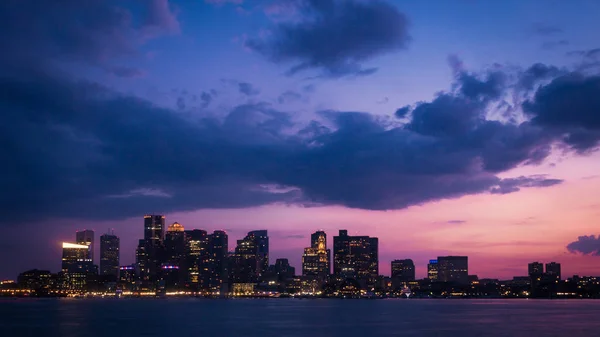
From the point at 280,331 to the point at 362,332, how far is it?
1355cm

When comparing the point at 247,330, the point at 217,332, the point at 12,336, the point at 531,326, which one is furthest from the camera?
the point at 531,326

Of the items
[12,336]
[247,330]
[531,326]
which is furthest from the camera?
[531,326]

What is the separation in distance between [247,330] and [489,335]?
38405mm

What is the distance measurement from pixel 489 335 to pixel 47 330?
70030 millimetres

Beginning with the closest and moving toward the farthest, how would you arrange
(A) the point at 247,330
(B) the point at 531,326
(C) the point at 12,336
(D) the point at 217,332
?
1. (C) the point at 12,336
2. (D) the point at 217,332
3. (A) the point at 247,330
4. (B) the point at 531,326

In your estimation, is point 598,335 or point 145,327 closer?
point 598,335

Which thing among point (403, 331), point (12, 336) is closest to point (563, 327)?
point (403, 331)

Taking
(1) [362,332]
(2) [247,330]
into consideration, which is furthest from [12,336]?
(1) [362,332]

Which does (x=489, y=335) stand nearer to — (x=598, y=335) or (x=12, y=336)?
(x=598, y=335)

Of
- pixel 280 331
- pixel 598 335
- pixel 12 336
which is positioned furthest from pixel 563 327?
pixel 12 336

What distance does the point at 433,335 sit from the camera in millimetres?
94125

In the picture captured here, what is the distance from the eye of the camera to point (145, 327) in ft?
354

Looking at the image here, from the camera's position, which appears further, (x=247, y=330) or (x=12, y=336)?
(x=247, y=330)

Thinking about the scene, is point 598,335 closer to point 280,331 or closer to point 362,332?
point 362,332
